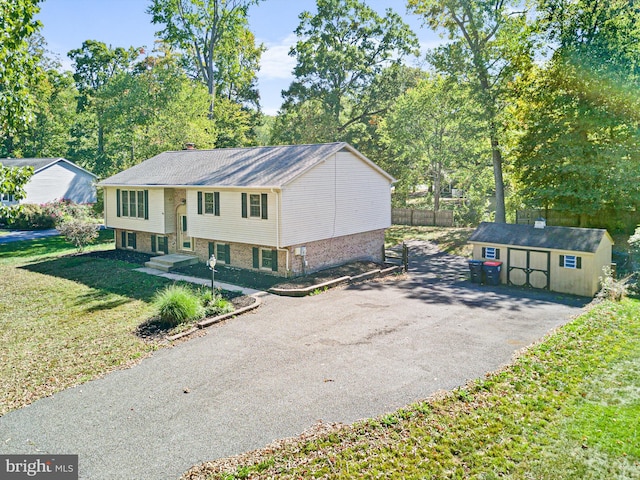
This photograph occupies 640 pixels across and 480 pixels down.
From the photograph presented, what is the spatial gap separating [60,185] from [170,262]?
85.6ft

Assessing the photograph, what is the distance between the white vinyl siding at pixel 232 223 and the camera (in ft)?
63.2

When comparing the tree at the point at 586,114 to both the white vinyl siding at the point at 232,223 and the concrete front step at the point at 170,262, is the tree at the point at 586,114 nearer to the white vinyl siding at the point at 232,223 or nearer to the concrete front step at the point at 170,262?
the white vinyl siding at the point at 232,223

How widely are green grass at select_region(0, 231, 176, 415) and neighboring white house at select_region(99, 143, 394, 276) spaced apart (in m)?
3.16

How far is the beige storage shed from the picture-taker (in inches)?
703

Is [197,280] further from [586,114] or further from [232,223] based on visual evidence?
[586,114]

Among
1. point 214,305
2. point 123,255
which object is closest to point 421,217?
point 123,255

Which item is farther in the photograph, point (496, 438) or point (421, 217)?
point (421, 217)

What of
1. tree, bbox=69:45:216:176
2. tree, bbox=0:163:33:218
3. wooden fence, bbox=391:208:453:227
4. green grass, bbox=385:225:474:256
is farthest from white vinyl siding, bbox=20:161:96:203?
tree, bbox=0:163:33:218

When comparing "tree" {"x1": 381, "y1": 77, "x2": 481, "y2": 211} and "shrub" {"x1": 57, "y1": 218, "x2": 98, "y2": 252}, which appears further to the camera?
"tree" {"x1": 381, "y1": 77, "x2": 481, "y2": 211}

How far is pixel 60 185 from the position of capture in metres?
41.6

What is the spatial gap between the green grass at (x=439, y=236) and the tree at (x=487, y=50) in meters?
3.16

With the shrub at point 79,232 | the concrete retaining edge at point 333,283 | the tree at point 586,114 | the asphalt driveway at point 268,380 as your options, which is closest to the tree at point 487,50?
the tree at point 586,114

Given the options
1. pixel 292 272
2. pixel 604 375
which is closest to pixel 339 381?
pixel 604 375

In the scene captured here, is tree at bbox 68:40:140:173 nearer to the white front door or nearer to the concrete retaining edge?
the white front door
